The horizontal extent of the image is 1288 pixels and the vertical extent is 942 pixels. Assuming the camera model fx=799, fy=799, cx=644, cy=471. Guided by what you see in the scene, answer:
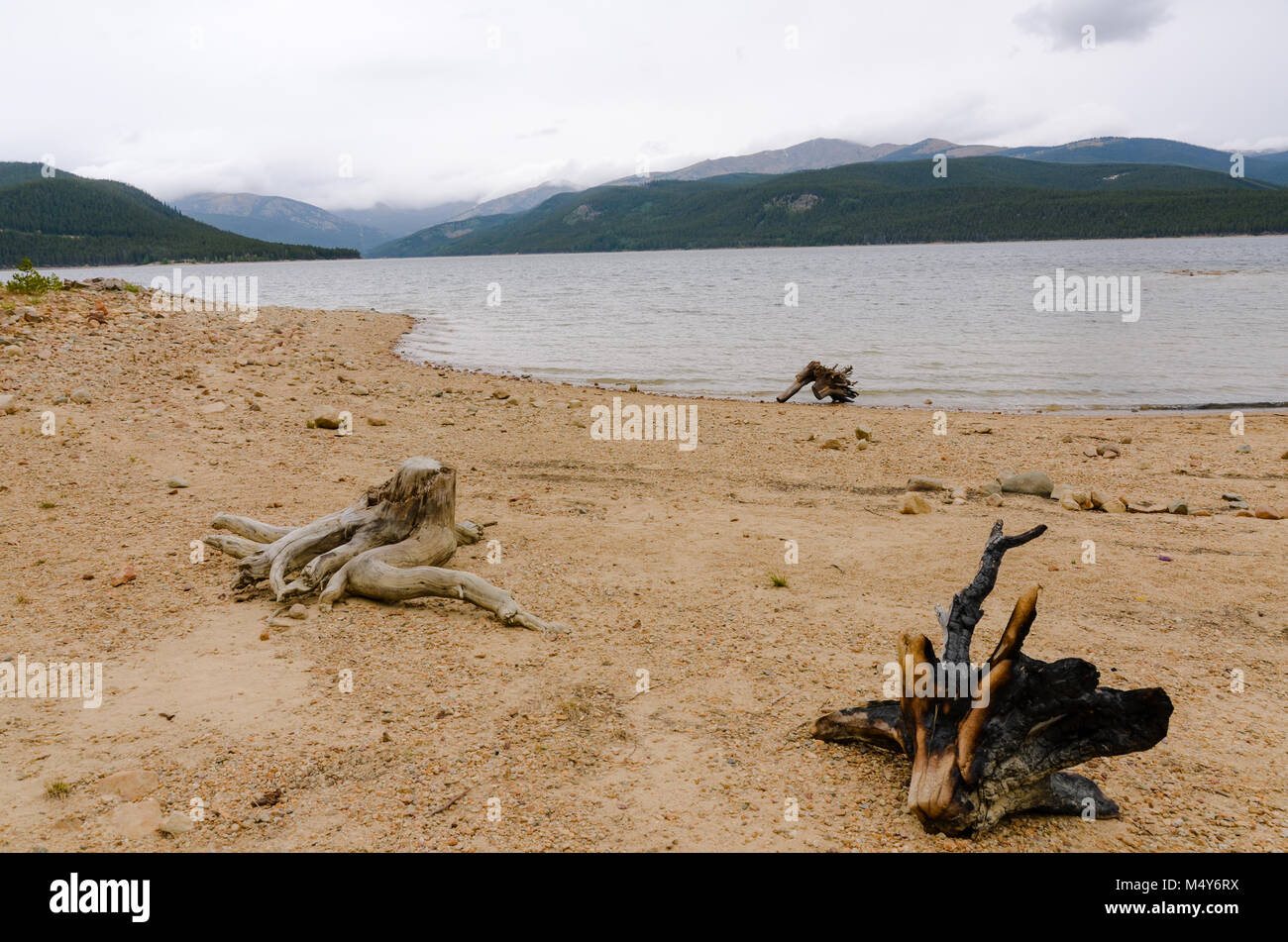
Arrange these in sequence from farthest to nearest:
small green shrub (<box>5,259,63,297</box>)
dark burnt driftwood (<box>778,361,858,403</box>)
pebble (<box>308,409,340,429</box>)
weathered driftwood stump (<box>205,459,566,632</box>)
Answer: small green shrub (<box>5,259,63,297</box>) → dark burnt driftwood (<box>778,361,858,403</box>) → pebble (<box>308,409,340,429</box>) → weathered driftwood stump (<box>205,459,566,632</box>)

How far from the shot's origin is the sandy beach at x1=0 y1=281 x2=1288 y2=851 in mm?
4391

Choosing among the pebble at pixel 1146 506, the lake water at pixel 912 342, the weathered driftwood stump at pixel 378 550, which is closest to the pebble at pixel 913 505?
the pebble at pixel 1146 506

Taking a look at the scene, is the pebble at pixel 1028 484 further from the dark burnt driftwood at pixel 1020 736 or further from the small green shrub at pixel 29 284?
the small green shrub at pixel 29 284

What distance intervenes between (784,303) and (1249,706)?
50546mm

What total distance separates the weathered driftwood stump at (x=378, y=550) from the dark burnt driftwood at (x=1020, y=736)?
353 centimetres

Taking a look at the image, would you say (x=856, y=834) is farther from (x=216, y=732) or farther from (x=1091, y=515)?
(x=1091, y=515)

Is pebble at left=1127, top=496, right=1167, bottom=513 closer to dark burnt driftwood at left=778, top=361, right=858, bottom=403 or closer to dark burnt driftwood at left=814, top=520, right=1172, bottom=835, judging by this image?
dark burnt driftwood at left=814, top=520, right=1172, bottom=835

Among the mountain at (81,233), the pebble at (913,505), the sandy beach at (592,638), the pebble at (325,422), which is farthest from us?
the mountain at (81,233)

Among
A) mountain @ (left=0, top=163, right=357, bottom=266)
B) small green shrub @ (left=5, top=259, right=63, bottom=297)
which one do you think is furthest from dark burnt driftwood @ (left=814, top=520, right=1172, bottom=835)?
mountain @ (left=0, top=163, right=357, bottom=266)

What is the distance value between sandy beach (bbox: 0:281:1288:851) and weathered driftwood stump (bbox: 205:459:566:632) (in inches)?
8.3

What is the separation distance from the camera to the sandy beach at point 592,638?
4391mm

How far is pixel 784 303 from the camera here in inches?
2136

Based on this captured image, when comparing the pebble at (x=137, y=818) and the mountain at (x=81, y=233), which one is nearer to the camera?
the pebble at (x=137, y=818)
